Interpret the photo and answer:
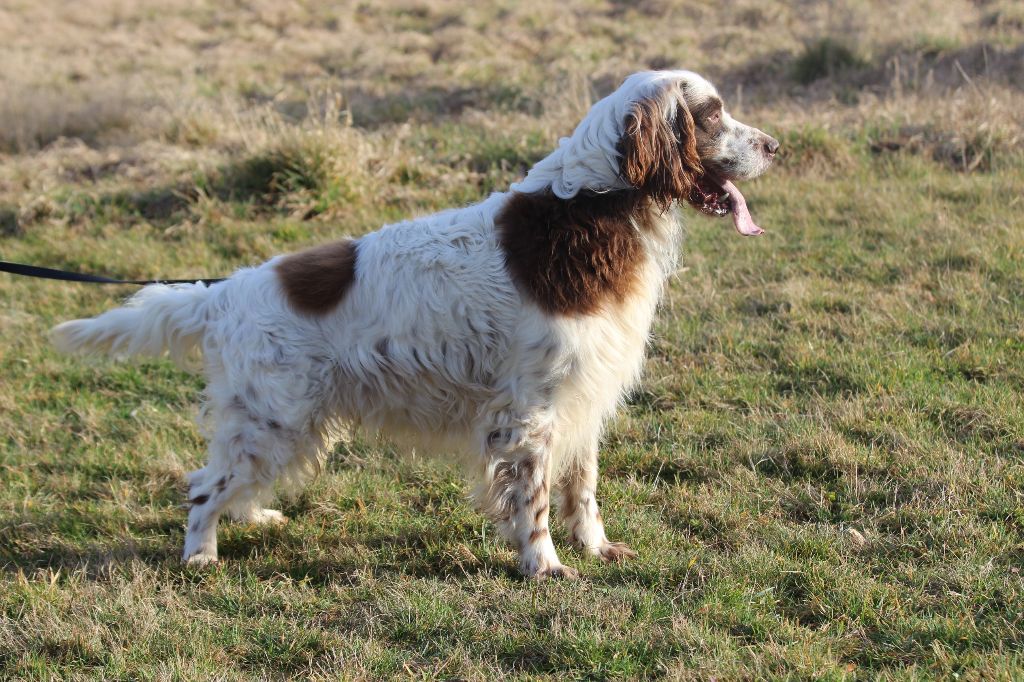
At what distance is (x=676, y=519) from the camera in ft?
14.9

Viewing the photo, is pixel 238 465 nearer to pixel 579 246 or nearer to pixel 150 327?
pixel 150 327

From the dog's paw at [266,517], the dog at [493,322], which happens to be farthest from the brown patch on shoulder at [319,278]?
the dog's paw at [266,517]

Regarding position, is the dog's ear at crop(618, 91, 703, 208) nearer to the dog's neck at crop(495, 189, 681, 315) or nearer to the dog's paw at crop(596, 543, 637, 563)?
the dog's neck at crop(495, 189, 681, 315)

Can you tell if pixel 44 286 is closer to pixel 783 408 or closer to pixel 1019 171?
pixel 783 408

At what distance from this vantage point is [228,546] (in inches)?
180

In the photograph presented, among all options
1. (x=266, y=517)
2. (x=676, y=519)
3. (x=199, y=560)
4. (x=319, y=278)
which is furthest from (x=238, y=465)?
(x=676, y=519)

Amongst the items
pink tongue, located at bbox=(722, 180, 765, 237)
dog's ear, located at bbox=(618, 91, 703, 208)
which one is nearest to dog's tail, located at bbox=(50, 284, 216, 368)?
dog's ear, located at bbox=(618, 91, 703, 208)

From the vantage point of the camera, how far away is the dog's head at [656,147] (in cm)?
391

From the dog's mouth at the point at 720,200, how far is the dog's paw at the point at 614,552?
1.41m

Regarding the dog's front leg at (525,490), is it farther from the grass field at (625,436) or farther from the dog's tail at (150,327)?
the dog's tail at (150,327)

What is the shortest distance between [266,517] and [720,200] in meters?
2.51

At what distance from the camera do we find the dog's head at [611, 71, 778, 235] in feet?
12.8

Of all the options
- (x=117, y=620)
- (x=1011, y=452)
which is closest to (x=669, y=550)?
(x=1011, y=452)

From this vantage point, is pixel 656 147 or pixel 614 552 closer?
pixel 656 147
